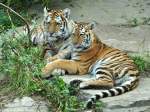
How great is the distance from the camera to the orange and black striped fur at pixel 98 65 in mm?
6969

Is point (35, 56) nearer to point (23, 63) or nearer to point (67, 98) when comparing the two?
point (23, 63)

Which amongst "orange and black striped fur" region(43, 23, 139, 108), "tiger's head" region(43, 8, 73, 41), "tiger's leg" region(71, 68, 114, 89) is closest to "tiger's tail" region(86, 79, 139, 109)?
"orange and black striped fur" region(43, 23, 139, 108)

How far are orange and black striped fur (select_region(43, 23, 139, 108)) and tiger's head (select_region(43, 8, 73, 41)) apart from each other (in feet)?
0.62

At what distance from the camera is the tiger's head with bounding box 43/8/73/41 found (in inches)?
306

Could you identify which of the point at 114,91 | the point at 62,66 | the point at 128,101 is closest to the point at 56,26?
the point at 62,66

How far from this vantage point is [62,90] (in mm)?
6812

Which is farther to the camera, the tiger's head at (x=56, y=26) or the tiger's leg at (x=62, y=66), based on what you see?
the tiger's head at (x=56, y=26)

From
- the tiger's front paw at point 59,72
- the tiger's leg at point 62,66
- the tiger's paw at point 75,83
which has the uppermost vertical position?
the tiger's leg at point 62,66

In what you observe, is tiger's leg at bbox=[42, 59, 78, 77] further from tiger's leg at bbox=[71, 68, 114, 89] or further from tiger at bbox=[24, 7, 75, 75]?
tiger's leg at bbox=[71, 68, 114, 89]

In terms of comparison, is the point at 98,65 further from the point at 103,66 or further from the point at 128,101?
the point at 128,101

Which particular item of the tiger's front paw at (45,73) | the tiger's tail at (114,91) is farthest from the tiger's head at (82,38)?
the tiger's tail at (114,91)

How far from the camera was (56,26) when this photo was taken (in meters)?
7.79

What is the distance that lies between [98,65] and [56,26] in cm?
80

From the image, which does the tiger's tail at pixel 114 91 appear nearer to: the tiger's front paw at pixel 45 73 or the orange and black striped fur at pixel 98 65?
the orange and black striped fur at pixel 98 65
